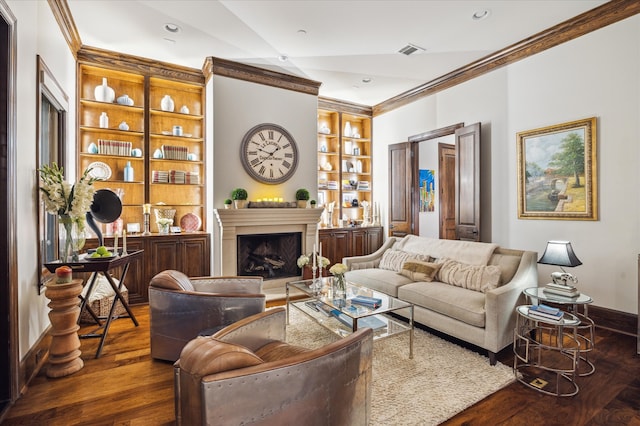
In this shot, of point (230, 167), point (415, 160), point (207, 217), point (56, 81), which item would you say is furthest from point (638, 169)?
Answer: point (56, 81)

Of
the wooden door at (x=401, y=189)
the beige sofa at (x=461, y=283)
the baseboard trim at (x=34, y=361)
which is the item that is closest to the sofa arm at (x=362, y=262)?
the beige sofa at (x=461, y=283)

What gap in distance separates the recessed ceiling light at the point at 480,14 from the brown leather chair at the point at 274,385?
3.53 metres

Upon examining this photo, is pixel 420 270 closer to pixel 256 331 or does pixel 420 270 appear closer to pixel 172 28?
pixel 256 331

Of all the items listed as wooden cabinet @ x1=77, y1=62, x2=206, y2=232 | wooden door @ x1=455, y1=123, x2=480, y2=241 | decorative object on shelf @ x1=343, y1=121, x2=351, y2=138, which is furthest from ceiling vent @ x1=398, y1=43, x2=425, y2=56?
wooden cabinet @ x1=77, y1=62, x2=206, y2=232

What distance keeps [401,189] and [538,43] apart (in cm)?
281

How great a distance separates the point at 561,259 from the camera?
286cm

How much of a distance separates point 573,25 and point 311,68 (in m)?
3.17

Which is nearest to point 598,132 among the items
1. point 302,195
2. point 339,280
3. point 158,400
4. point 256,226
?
point 339,280

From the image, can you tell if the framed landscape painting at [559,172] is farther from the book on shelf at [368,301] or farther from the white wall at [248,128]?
the white wall at [248,128]

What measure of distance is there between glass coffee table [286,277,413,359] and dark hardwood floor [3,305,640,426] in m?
0.81

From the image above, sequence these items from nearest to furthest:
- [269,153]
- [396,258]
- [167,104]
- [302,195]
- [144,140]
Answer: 1. [396,258]
2. [144,140]
3. [167,104]
4. [269,153]
5. [302,195]

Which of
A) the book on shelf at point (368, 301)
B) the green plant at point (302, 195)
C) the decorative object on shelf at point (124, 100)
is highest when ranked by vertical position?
the decorative object on shelf at point (124, 100)

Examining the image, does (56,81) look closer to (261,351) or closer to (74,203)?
(74,203)

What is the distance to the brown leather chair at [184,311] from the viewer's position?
254cm
